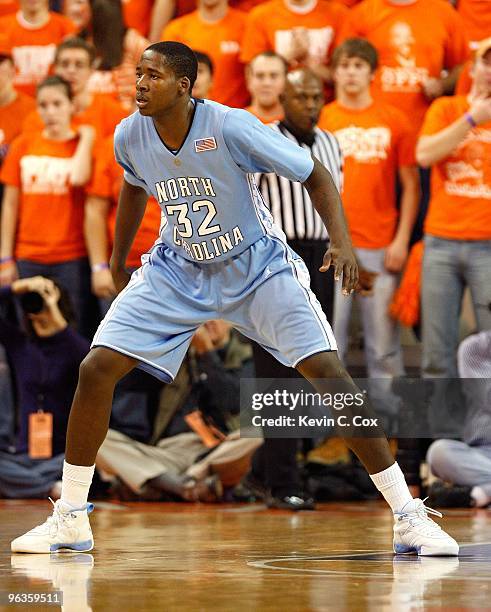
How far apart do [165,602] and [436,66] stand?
18.1ft

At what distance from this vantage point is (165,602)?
11.2 feet

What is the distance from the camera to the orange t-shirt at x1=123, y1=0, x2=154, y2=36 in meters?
9.12

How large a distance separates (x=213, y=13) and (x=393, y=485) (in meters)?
4.89

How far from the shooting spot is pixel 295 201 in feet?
22.4

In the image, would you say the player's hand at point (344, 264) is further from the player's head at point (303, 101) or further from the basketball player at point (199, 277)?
the player's head at point (303, 101)

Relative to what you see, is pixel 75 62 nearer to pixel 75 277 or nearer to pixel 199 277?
pixel 75 277

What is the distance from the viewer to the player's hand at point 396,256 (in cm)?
775

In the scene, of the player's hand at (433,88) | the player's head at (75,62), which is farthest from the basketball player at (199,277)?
the player's head at (75,62)

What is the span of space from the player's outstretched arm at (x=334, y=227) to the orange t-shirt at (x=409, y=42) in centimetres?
370

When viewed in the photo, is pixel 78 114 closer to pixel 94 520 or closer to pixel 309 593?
pixel 94 520

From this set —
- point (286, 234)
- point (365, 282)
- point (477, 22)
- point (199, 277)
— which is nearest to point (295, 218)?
point (286, 234)

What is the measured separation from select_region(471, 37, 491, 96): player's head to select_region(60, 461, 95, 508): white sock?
375 cm

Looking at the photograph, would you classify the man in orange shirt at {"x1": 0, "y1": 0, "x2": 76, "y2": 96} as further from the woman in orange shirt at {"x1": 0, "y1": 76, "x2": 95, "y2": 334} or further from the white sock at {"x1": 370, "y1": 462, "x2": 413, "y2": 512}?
the white sock at {"x1": 370, "y1": 462, "x2": 413, "y2": 512}

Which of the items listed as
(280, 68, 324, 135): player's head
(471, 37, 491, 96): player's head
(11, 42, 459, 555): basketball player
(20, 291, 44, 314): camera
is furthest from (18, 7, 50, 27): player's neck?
(11, 42, 459, 555): basketball player
